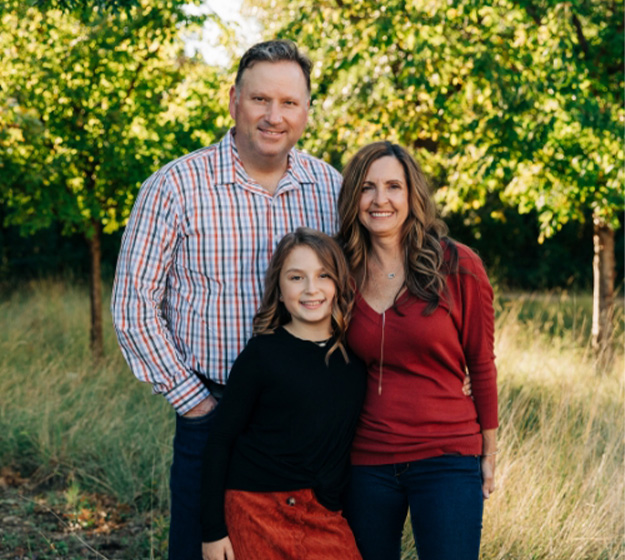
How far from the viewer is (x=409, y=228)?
8.65 feet

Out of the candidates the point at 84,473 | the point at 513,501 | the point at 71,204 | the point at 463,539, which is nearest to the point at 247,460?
the point at 463,539

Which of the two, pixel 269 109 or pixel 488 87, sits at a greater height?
pixel 488 87

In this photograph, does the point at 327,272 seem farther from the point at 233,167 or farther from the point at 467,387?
Answer: the point at 467,387

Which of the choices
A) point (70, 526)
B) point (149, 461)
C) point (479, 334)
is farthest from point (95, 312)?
point (479, 334)

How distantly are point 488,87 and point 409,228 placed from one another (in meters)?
4.33

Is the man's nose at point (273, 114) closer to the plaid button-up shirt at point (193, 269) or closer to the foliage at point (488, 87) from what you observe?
the plaid button-up shirt at point (193, 269)

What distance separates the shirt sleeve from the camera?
8.50ft

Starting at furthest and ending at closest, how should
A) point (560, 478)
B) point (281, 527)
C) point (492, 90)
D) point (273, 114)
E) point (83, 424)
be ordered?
point (492, 90) < point (83, 424) < point (560, 478) < point (273, 114) < point (281, 527)

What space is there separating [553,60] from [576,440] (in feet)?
10.5

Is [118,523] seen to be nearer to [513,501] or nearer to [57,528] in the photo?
[57,528]

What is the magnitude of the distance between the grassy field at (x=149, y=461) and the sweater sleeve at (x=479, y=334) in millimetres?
1329

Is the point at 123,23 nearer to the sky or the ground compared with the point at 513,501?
nearer to the sky

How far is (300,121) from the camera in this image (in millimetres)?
2723

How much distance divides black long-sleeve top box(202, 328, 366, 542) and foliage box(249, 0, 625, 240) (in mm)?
4162
